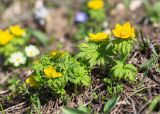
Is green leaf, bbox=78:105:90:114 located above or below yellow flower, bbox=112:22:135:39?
below

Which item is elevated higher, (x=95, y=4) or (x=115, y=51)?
(x=95, y=4)

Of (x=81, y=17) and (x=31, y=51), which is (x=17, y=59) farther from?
(x=81, y=17)

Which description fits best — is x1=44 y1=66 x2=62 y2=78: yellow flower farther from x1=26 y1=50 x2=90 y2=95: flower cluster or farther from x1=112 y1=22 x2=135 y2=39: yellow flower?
x1=112 y1=22 x2=135 y2=39: yellow flower

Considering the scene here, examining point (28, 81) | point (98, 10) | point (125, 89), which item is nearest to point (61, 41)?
point (98, 10)

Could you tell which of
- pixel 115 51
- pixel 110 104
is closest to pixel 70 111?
pixel 110 104

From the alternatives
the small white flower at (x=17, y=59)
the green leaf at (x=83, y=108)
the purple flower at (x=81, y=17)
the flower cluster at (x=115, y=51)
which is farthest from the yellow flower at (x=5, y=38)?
the green leaf at (x=83, y=108)

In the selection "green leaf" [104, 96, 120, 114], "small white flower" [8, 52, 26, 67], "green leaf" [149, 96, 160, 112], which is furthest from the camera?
"small white flower" [8, 52, 26, 67]

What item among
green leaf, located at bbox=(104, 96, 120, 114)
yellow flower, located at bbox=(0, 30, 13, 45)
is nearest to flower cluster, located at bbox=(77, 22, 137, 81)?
green leaf, located at bbox=(104, 96, 120, 114)

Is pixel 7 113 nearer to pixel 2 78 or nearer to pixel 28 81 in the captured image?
pixel 28 81
